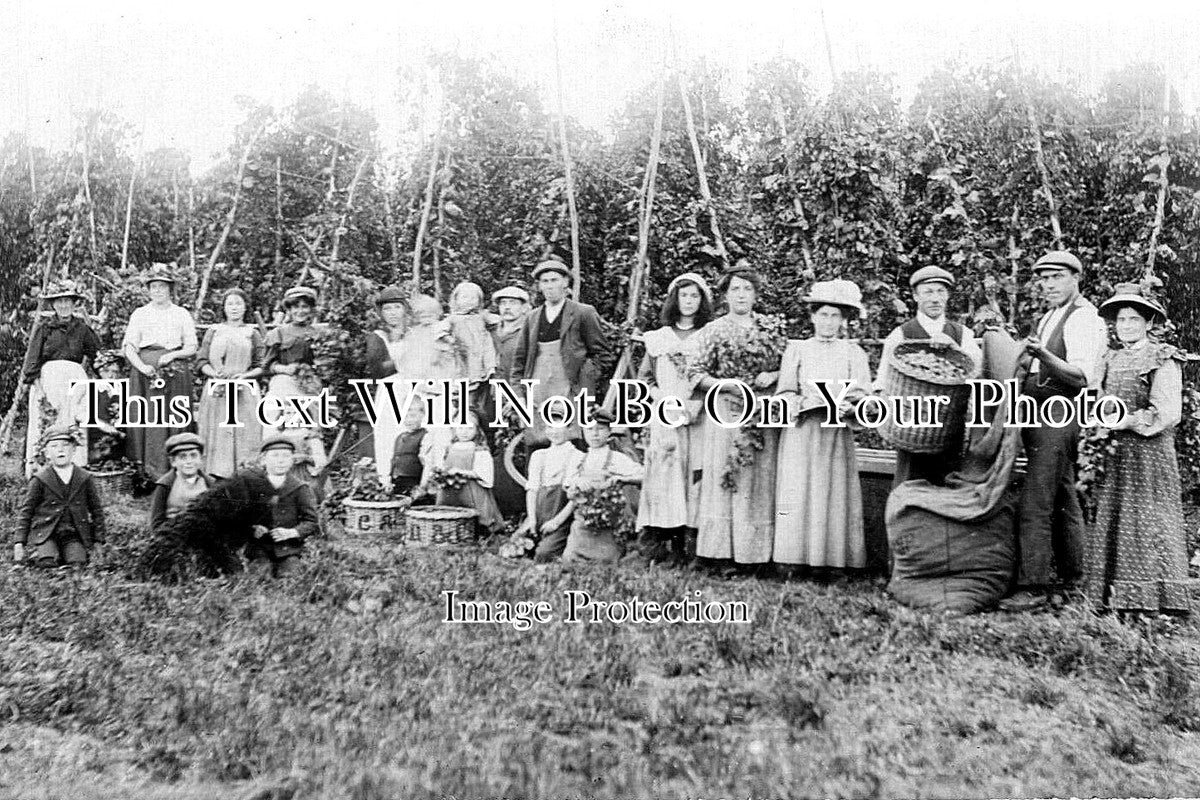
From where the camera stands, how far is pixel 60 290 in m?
5.30

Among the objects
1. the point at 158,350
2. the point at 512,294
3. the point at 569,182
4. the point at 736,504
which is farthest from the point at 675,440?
the point at 158,350

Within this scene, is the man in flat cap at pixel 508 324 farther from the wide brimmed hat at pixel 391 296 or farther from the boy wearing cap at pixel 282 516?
the boy wearing cap at pixel 282 516

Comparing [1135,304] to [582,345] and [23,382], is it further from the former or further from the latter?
[23,382]

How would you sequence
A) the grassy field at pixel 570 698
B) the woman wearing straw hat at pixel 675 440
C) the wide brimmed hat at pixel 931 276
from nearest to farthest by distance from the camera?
the grassy field at pixel 570 698 < the wide brimmed hat at pixel 931 276 < the woman wearing straw hat at pixel 675 440

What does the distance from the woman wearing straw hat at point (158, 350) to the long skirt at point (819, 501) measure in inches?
124

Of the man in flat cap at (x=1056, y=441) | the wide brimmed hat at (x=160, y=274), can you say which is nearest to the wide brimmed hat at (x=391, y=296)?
the wide brimmed hat at (x=160, y=274)

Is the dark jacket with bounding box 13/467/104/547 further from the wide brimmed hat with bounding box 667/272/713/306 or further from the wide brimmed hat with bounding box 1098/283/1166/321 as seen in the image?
the wide brimmed hat with bounding box 1098/283/1166/321

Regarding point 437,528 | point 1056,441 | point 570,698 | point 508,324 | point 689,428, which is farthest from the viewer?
point 508,324

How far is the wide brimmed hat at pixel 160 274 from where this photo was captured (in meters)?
5.30

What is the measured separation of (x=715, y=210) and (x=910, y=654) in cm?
234

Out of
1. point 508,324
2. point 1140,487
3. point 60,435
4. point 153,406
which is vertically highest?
point 508,324

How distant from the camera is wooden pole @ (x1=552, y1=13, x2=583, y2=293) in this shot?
4695mm

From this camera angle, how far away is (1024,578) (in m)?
4.20

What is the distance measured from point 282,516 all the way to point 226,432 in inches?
22.4
